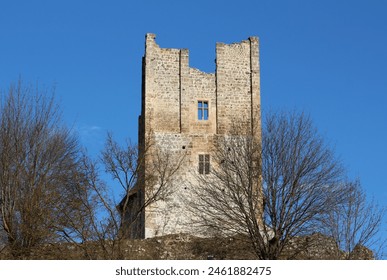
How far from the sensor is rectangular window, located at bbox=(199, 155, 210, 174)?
49.7 m

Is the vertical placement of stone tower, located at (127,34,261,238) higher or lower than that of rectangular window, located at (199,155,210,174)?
higher

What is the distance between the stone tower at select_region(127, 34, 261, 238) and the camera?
4962 cm

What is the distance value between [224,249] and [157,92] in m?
11.5

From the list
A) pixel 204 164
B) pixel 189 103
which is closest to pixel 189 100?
pixel 189 103

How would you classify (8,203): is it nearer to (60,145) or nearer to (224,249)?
(60,145)

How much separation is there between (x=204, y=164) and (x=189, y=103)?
3.61 metres

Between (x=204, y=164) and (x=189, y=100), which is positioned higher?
(x=189, y=100)

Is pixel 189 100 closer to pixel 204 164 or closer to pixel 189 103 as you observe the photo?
pixel 189 103

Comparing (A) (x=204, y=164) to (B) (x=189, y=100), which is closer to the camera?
(A) (x=204, y=164)

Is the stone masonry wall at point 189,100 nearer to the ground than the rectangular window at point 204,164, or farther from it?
farther from it

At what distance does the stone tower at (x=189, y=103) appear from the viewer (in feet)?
163

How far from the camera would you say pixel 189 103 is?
50750mm

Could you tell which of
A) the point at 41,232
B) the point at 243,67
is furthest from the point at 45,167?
the point at 243,67
